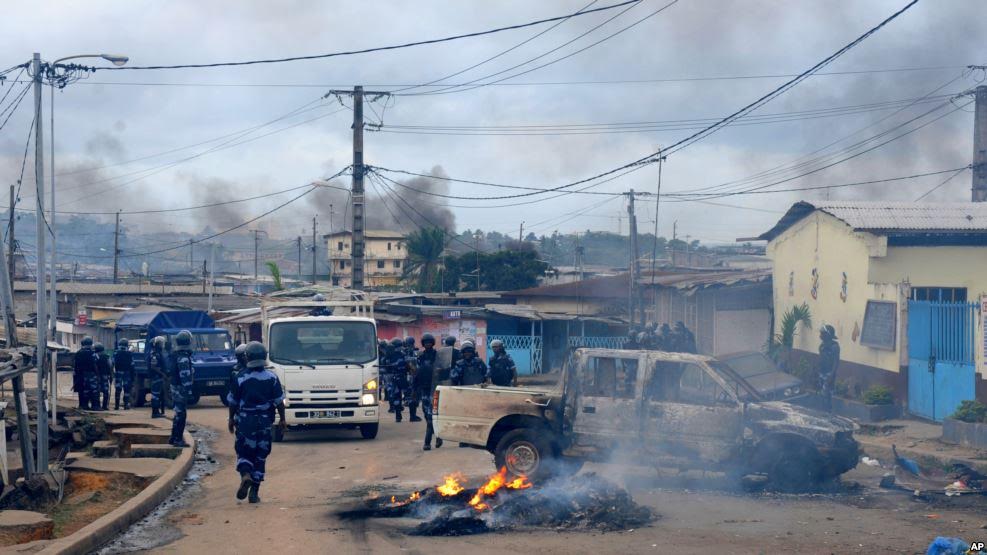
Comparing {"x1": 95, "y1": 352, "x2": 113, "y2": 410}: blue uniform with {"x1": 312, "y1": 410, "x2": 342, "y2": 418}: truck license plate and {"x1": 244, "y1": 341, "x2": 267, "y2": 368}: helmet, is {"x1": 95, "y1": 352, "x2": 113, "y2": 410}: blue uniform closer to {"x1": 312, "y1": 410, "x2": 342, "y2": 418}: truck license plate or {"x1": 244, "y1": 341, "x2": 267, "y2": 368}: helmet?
{"x1": 312, "y1": 410, "x2": 342, "y2": 418}: truck license plate

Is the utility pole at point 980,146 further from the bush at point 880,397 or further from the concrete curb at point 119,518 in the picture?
the concrete curb at point 119,518

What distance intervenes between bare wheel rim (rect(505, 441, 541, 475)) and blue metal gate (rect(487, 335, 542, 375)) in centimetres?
2250

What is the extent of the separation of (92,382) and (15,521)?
14.6 meters

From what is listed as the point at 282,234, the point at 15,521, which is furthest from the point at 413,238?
the point at 282,234

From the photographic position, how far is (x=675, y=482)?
11.4 m

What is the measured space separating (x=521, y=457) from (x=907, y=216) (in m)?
14.1

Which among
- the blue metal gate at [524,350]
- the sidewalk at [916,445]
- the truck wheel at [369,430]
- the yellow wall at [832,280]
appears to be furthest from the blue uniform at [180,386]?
the blue metal gate at [524,350]

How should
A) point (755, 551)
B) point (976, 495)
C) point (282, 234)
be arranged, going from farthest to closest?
1. point (282, 234)
2. point (976, 495)
3. point (755, 551)

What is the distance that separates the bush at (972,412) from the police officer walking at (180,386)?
11.8 metres

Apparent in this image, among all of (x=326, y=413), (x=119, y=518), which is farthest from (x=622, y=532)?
(x=326, y=413)

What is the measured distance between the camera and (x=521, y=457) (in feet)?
36.9

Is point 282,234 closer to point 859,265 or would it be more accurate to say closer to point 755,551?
point 859,265

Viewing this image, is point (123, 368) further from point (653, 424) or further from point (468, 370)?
point (653, 424)

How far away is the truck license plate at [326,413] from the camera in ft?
51.0
